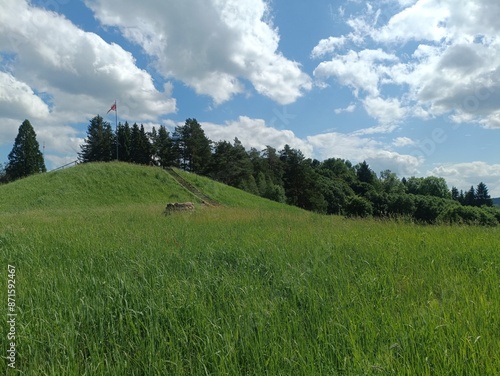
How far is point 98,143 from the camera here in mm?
72875

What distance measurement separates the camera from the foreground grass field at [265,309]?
2.45 m

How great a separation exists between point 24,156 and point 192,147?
3424 cm

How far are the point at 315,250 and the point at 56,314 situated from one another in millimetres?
3957

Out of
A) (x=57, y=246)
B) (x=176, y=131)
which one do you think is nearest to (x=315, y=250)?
(x=57, y=246)

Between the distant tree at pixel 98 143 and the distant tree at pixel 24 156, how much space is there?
1023cm

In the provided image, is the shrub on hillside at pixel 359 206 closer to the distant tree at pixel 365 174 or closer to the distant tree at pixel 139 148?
the distant tree at pixel 139 148

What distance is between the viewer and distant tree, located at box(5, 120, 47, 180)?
63.8 m

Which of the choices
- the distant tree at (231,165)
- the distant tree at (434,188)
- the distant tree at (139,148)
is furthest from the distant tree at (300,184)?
the distant tree at (434,188)

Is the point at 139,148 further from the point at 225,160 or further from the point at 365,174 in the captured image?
the point at 365,174

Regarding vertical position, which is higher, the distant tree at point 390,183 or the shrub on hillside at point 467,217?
the distant tree at point 390,183

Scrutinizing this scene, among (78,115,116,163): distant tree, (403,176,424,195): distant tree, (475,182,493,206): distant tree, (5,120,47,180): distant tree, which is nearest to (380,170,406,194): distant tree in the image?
(403,176,424,195): distant tree

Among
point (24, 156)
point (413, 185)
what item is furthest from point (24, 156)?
point (413, 185)

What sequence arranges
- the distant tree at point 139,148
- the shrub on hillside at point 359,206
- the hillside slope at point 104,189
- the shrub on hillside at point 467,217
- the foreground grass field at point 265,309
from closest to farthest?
the foreground grass field at point 265,309 < the shrub on hillside at point 467,217 < the hillside slope at point 104,189 < the shrub on hillside at point 359,206 < the distant tree at point 139,148

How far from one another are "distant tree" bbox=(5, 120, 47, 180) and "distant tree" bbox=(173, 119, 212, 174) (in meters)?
28.8
